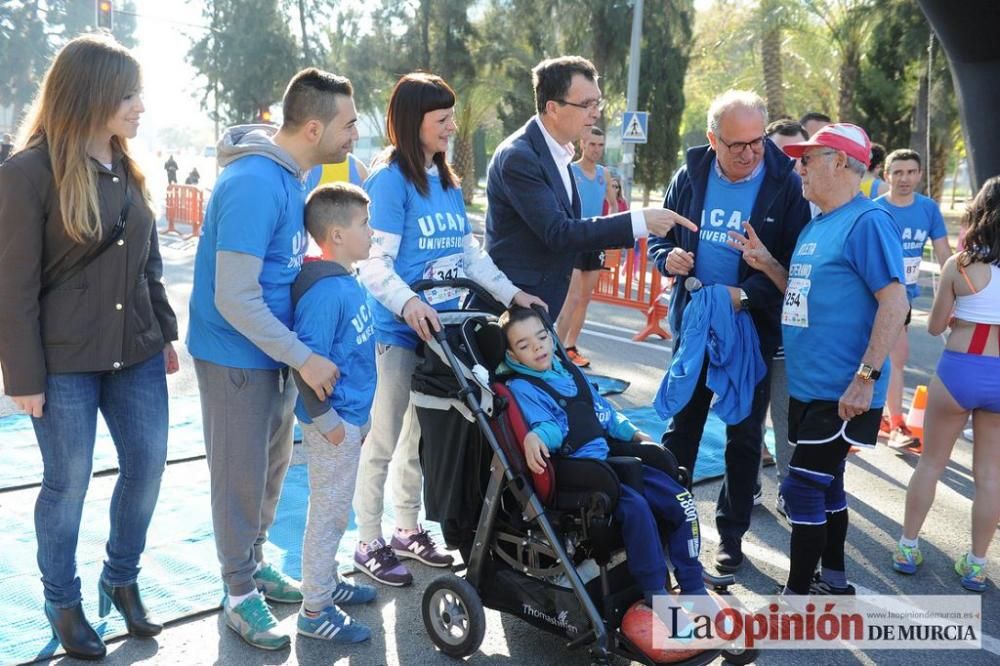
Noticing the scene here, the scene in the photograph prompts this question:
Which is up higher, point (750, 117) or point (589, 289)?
point (750, 117)

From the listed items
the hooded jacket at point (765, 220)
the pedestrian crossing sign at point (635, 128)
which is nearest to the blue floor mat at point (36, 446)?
the hooded jacket at point (765, 220)

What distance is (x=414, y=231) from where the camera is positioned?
3881 mm

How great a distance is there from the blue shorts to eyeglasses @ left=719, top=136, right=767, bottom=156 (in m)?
1.32

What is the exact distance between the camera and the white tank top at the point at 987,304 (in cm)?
405

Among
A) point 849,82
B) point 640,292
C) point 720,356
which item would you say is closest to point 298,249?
point 720,356

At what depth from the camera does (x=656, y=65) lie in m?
28.4

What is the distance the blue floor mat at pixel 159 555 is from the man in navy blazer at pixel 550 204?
1542 mm

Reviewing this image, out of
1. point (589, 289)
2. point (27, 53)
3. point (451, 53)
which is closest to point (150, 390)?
point (589, 289)

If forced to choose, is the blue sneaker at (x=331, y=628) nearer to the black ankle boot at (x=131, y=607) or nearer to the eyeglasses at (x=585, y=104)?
the black ankle boot at (x=131, y=607)

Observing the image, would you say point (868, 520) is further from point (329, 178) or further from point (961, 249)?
point (329, 178)

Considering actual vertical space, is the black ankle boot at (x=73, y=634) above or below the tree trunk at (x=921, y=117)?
below

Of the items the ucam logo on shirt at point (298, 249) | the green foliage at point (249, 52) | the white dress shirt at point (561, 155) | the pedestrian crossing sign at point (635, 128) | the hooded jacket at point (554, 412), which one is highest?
the green foliage at point (249, 52)

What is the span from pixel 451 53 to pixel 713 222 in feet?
100.0

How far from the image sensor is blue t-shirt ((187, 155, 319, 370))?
3.06 meters
